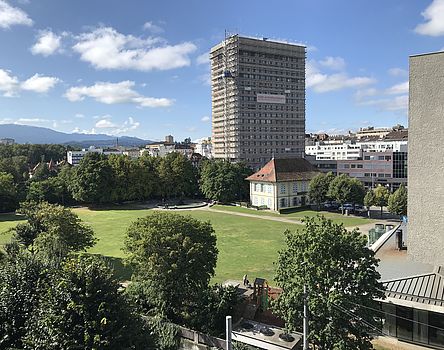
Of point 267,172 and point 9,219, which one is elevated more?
point 267,172

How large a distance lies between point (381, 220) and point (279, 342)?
126ft

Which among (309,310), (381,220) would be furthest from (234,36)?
(309,310)

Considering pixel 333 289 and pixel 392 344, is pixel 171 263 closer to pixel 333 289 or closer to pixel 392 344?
pixel 333 289

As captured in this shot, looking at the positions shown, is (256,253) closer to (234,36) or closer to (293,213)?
(293,213)

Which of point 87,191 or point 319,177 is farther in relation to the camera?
point 87,191

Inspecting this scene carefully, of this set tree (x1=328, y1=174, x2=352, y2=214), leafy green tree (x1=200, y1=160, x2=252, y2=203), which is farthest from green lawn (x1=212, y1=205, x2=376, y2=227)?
leafy green tree (x1=200, y1=160, x2=252, y2=203)

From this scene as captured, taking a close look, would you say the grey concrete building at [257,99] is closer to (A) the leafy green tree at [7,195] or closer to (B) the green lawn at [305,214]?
(B) the green lawn at [305,214]

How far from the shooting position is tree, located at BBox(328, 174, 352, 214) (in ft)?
172

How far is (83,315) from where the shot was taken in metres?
12.7

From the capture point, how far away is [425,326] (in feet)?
57.6

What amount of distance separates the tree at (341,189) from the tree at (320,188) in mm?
2039

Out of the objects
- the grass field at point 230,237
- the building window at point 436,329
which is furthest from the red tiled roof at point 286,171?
the building window at point 436,329

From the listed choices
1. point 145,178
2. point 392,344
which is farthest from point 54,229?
point 145,178

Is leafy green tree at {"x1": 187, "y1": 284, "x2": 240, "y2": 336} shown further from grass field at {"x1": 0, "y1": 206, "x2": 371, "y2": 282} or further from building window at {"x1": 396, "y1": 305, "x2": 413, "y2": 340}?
building window at {"x1": 396, "y1": 305, "x2": 413, "y2": 340}
